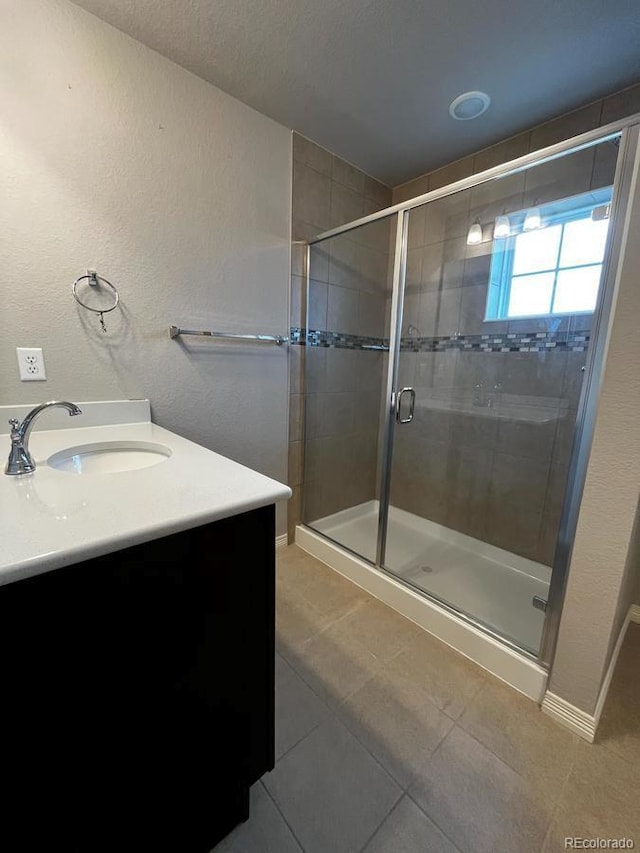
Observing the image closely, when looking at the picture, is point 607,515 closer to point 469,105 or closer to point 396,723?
point 396,723

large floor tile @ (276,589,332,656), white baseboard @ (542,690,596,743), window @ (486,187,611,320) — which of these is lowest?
large floor tile @ (276,589,332,656)

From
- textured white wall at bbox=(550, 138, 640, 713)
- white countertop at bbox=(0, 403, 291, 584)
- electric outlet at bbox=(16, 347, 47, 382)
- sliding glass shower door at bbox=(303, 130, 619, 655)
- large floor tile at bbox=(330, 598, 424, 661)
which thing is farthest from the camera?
sliding glass shower door at bbox=(303, 130, 619, 655)

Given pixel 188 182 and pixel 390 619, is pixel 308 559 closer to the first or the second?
pixel 390 619

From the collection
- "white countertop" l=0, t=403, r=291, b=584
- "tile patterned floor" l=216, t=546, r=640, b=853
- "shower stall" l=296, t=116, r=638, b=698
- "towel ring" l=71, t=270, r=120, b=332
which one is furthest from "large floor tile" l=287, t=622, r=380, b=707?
"towel ring" l=71, t=270, r=120, b=332

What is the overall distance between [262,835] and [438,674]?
756 millimetres

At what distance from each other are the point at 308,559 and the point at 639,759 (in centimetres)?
147

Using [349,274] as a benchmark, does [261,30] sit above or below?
above

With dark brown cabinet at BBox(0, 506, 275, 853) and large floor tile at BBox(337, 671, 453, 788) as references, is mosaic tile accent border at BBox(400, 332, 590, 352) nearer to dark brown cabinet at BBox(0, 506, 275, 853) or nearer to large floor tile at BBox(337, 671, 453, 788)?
large floor tile at BBox(337, 671, 453, 788)

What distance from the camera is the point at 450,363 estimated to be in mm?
2180

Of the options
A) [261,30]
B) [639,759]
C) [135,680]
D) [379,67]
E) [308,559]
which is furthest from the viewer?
[308,559]

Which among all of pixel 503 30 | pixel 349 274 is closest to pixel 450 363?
pixel 349 274

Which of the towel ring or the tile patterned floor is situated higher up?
the towel ring

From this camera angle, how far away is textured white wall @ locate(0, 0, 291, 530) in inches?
45.9

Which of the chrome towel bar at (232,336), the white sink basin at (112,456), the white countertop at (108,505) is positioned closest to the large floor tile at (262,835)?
the white countertop at (108,505)
